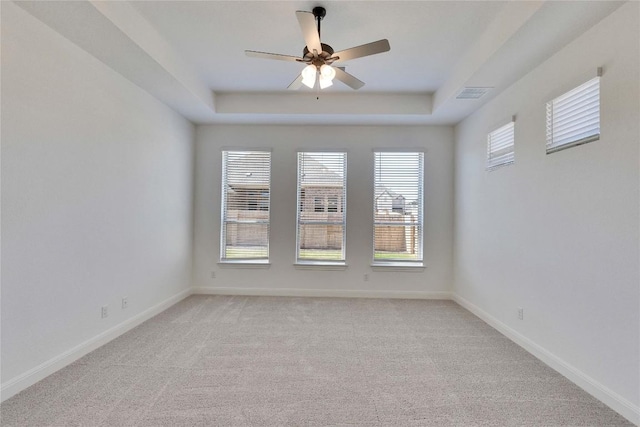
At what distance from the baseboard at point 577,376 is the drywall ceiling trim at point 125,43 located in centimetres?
450

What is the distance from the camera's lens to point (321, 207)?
16.0ft

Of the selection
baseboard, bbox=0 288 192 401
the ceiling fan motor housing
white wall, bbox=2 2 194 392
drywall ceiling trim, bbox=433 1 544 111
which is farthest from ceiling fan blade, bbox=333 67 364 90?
baseboard, bbox=0 288 192 401

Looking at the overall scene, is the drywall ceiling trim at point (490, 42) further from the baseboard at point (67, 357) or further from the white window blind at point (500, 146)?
the baseboard at point (67, 357)

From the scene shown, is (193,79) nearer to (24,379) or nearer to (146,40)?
(146,40)

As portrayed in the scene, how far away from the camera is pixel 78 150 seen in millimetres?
2617

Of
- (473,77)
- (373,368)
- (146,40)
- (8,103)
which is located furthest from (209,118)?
(373,368)

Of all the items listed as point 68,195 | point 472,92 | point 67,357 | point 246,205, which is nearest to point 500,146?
point 472,92

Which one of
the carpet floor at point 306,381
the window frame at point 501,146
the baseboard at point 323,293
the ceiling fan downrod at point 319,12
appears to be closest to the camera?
the carpet floor at point 306,381

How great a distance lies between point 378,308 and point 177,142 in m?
3.75

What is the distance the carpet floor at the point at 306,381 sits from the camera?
1.94m

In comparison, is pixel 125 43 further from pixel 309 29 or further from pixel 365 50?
pixel 365 50

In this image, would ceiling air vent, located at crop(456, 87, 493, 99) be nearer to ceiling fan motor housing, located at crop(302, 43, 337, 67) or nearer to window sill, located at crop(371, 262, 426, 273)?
ceiling fan motor housing, located at crop(302, 43, 337, 67)

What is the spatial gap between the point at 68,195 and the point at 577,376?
14.4ft

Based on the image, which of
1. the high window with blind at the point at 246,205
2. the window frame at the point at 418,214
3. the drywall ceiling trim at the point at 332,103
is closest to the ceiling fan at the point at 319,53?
the drywall ceiling trim at the point at 332,103
